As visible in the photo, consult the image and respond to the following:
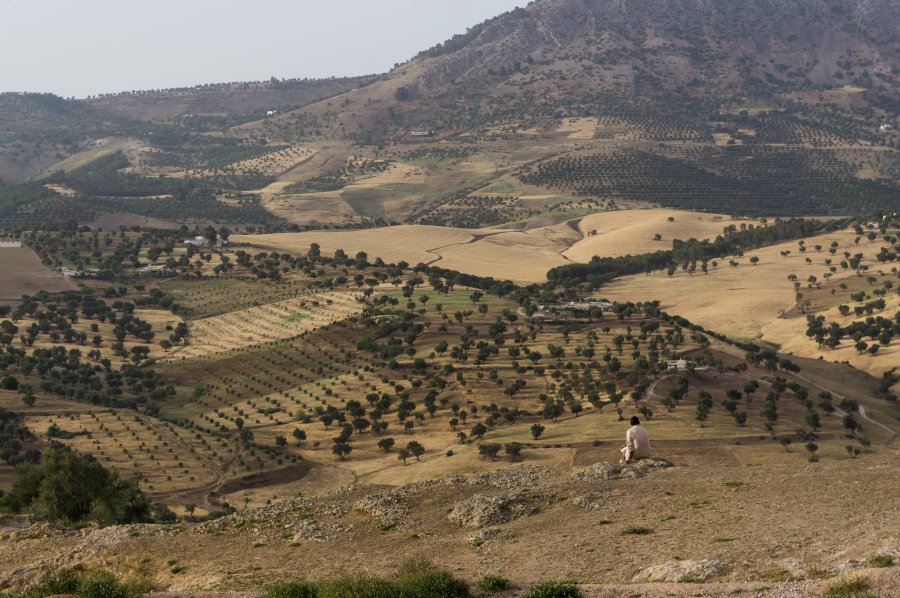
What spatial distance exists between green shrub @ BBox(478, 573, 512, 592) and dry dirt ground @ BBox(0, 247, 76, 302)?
13410cm

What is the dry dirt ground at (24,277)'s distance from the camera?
489 feet

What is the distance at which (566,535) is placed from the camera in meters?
31.4

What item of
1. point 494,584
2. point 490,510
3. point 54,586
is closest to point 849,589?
point 494,584

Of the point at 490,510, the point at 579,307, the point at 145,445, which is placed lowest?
the point at 145,445

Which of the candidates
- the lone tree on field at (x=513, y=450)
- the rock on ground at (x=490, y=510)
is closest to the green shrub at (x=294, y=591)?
the rock on ground at (x=490, y=510)

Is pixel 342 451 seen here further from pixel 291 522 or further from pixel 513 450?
pixel 291 522

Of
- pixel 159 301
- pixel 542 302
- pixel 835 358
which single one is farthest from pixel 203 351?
pixel 835 358

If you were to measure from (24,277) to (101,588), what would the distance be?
13954 cm

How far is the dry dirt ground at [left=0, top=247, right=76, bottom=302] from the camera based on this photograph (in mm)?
149125

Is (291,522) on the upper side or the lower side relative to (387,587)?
lower

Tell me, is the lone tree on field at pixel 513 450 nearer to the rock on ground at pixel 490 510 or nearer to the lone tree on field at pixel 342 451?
the lone tree on field at pixel 342 451

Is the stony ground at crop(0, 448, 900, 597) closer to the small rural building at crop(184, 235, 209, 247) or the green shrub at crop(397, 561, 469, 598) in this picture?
the green shrub at crop(397, 561, 469, 598)

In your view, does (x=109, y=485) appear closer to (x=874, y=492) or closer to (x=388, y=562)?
(x=388, y=562)

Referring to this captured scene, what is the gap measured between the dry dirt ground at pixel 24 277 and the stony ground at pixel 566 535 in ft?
386
